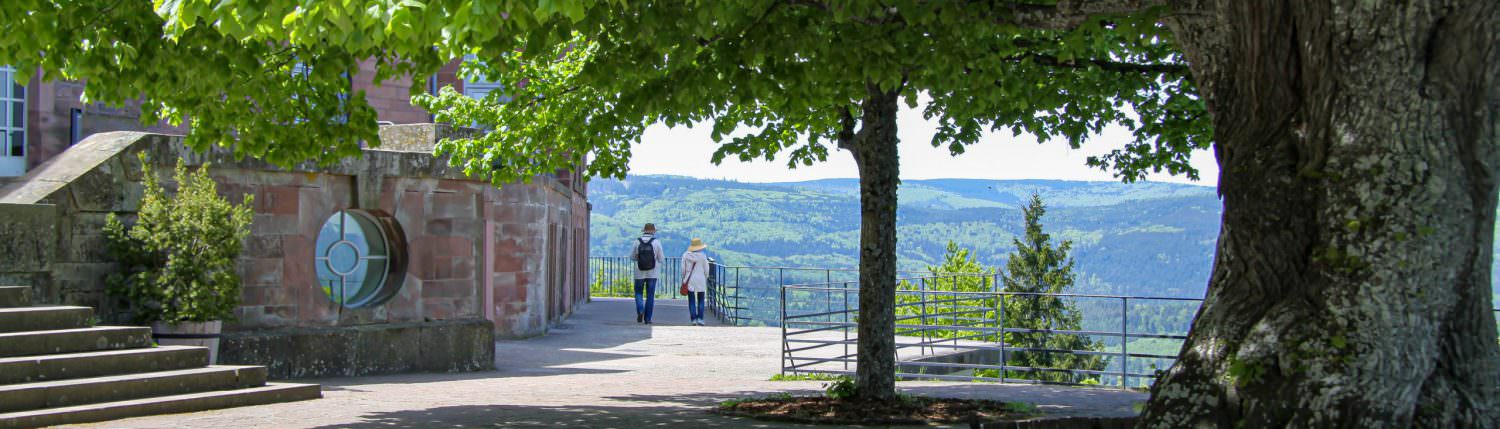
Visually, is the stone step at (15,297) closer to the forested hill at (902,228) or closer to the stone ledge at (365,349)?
the stone ledge at (365,349)

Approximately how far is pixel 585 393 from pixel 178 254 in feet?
12.7

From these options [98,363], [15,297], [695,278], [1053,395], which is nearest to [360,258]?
[15,297]

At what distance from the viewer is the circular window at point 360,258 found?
15.4 metres

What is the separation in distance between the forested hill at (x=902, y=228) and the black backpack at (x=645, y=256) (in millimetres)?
118117

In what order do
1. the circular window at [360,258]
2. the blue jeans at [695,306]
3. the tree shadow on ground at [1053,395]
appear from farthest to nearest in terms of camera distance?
the blue jeans at [695,306] → the circular window at [360,258] → the tree shadow on ground at [1053,395]

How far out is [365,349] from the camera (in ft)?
48.3

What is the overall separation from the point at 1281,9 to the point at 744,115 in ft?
25.3

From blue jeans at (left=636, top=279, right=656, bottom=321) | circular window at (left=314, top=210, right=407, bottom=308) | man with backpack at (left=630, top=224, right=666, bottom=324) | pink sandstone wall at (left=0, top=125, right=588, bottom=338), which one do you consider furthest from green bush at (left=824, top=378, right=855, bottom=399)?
blue jeans at (left=636, top=279, right=656, bottom=321)

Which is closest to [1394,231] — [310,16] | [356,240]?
[310,16]

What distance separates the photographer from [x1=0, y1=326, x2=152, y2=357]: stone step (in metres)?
10.7

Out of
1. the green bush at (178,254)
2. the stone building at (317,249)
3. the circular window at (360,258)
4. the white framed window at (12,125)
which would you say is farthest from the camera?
the white framed window at (12,125)

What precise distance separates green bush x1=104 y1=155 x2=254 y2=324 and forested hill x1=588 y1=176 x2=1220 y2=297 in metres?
129

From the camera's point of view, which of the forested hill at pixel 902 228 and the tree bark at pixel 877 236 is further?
the forested hill at pixel 902 228

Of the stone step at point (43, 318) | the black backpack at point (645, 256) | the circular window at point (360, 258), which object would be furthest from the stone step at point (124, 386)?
the black backpack at point (645, 256)
